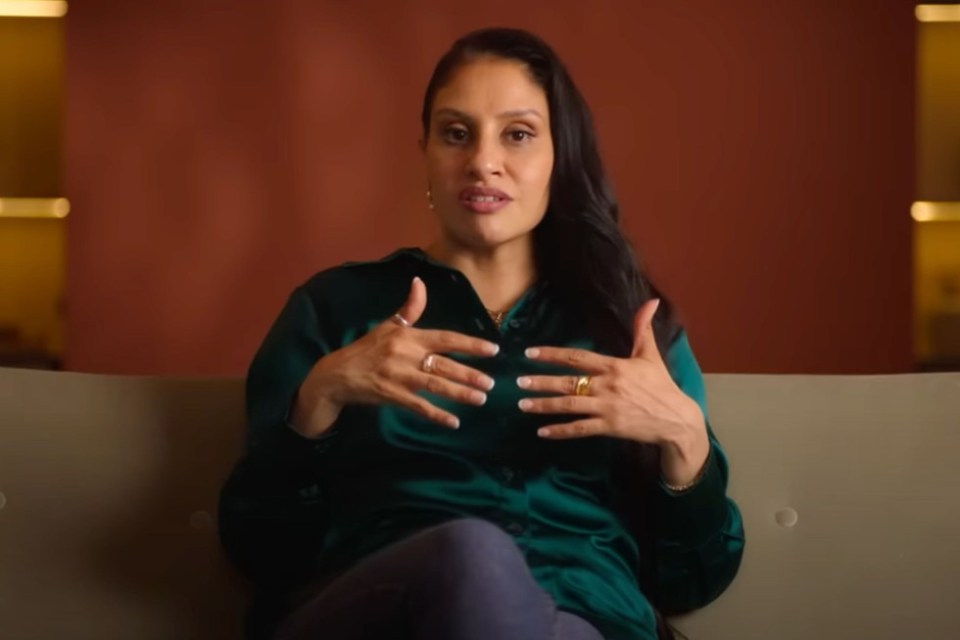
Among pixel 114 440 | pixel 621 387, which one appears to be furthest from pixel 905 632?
pixel 114 440

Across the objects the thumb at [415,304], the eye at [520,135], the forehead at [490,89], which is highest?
the forehead at [490,89]

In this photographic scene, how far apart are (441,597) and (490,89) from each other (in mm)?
663

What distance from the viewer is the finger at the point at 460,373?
1.36 metres

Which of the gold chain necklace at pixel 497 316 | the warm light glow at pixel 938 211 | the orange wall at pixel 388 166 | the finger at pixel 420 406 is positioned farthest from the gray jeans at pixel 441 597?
the warm light glow at pixel 938 211

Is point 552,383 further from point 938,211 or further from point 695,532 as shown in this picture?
point 938,211

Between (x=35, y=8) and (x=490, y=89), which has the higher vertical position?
(x=35, y=8)

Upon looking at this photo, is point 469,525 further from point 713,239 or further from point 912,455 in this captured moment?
point 713,239

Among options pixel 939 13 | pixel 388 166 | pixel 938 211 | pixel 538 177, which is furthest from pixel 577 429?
pixel 939 13

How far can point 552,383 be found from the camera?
4.58 ft

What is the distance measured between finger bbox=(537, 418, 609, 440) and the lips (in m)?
0.30

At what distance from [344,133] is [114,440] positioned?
144cm

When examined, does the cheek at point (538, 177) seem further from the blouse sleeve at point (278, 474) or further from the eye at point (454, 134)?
the blouse sleeve at point (278, 474)

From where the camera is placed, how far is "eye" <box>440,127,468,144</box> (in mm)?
1596

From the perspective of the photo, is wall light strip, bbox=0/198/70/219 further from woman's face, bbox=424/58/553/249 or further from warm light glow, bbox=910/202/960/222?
warm light glow, bbox=910/202/960/222
